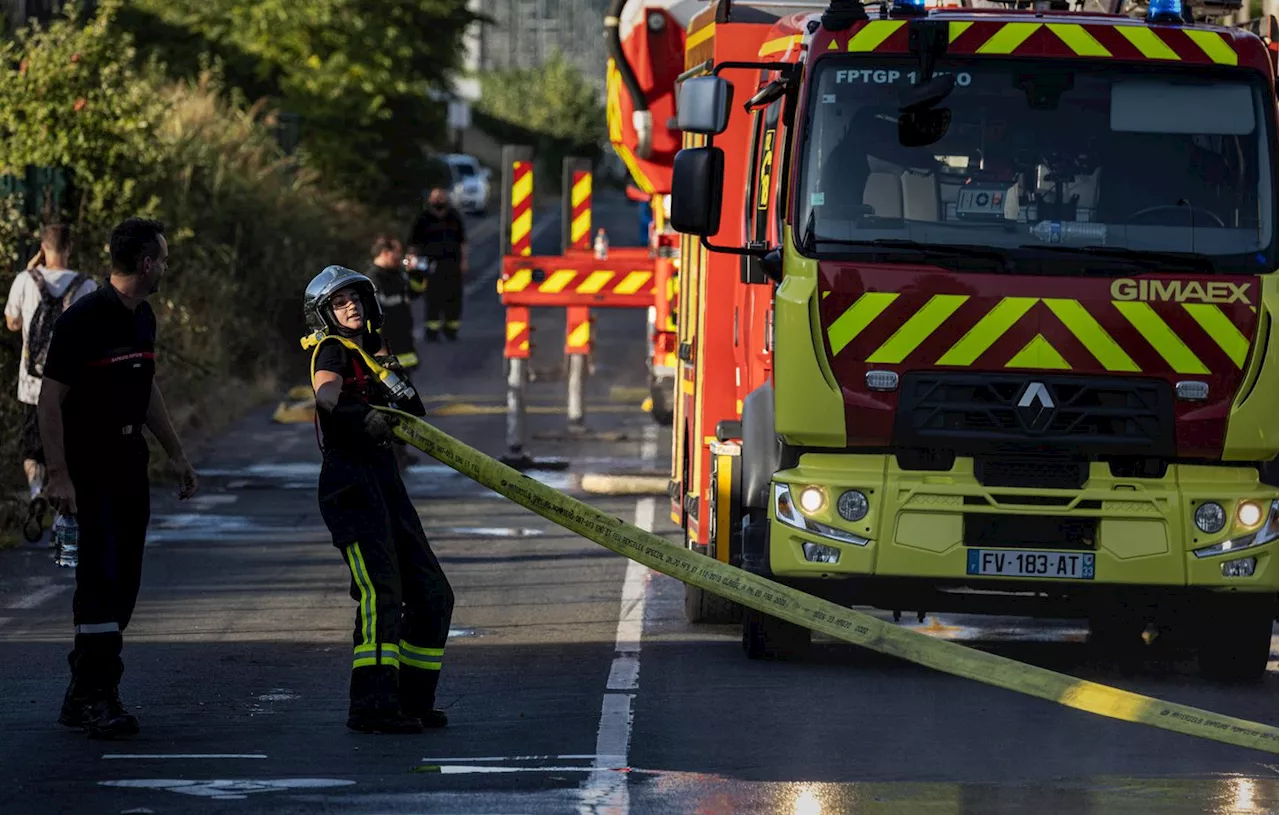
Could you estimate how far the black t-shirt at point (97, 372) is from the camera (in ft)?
29.2

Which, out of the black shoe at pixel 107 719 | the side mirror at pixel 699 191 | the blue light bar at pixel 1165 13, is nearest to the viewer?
the black shoe at pixel 107 719

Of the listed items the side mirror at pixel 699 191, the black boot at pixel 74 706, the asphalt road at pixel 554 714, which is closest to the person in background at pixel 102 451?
the black boot at pixel 74 706

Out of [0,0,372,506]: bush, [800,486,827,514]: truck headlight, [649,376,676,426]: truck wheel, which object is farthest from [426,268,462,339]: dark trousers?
[800,486,827,514]: truck headlight

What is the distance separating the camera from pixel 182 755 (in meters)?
8.32

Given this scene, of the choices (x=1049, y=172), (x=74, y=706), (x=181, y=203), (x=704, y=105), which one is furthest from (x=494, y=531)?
(x=181, y=203)

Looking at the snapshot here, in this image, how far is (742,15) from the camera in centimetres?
1227

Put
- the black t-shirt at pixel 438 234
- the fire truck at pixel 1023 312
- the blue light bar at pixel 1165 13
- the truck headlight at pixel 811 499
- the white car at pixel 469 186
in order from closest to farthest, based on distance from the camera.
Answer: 1. the fire truck at pixel 1023 312
2. the truck headlight at pixel 811 499
3. the blue light bar at pixel 1165 13
4. the black t-shirt at pixel 438 234
5. the white car at pixel 469 186

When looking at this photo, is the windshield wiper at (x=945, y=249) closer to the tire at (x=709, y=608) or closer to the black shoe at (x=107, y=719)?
the tire at (x=709, y=608)

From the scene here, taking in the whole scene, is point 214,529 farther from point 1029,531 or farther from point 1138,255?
point 1138,255

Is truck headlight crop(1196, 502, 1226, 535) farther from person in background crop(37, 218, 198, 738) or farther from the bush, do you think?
the bush

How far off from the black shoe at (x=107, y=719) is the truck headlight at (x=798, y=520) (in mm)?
2765

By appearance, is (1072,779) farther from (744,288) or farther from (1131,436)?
(744,288)

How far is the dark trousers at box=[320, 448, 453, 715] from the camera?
8.77m

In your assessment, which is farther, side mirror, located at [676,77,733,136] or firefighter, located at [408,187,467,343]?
firefighter, located at [408,187,467,343]
